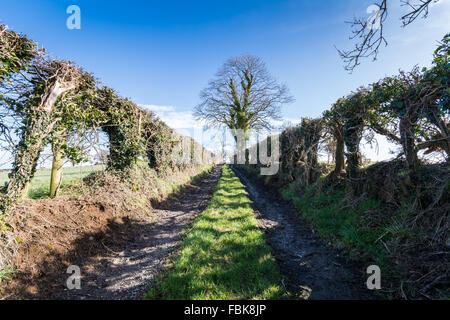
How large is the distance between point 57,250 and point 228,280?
3.46m

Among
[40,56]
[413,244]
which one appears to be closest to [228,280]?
[413,244]

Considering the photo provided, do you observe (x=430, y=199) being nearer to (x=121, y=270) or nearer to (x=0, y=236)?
(x=121, y=270)

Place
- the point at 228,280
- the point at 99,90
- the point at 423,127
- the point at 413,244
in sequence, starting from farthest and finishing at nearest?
the point at 99,90 → the point at 423,127 → the point at 413,244 → the point at 228,280

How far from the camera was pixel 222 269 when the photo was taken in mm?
3088

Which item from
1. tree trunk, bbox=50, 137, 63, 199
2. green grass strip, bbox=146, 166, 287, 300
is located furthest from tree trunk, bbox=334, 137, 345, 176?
tree trunk, bbox=50, 137, 63, 199

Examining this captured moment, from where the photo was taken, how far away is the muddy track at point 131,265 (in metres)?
2.87

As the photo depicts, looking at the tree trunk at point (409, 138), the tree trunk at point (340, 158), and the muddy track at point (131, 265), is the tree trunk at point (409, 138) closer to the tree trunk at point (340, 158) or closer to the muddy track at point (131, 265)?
the tree trunk at point (340, 158)

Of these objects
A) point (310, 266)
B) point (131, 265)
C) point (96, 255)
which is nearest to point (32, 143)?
point (96, 255)

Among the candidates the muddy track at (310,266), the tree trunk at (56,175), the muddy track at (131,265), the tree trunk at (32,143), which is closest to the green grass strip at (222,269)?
the muddy track at (310,266)

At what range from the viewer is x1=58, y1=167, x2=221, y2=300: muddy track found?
2.87m

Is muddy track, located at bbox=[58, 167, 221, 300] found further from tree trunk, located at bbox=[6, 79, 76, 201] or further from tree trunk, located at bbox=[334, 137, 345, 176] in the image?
tree trunk, located at bbox=[334, 137, 345, 176]

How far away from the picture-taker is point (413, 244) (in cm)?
310

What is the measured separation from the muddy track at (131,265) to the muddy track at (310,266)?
2.46 metres

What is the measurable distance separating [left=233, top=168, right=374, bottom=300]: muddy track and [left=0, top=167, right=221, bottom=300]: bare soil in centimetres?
248
